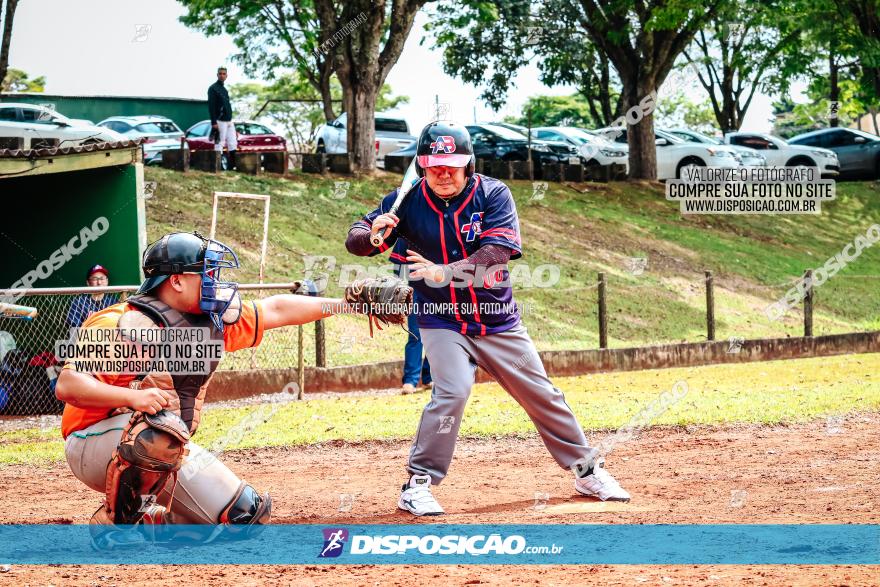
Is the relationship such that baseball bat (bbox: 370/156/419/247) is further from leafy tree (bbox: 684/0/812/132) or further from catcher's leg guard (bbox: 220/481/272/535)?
leafy tree (bbox: 684/0/812/132)

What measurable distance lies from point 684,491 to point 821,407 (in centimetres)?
435

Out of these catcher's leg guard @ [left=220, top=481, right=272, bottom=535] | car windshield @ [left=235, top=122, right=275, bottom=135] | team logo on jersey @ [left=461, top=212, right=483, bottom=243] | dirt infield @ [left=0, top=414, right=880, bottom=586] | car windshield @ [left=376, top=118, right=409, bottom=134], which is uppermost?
car windshield @ [left=376, top=118, right=409, bottom=134]

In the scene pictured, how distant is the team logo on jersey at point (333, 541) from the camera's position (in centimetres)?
576

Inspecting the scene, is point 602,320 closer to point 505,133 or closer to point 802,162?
point 505,133

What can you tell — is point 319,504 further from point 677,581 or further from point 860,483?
point 860,483

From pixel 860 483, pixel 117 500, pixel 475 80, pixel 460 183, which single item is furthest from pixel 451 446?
pixel 475 80

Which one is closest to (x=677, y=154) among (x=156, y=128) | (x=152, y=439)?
(x=156, y=128)

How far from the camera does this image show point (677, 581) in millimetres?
4992

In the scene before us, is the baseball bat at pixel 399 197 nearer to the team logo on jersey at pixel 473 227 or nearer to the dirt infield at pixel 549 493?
the team logo on jersey at pixel 473 227

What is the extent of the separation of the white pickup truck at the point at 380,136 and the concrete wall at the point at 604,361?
14.9m

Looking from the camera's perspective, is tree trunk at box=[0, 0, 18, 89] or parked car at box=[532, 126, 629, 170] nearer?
tree trunk at box=[0, 0, 18, 89]

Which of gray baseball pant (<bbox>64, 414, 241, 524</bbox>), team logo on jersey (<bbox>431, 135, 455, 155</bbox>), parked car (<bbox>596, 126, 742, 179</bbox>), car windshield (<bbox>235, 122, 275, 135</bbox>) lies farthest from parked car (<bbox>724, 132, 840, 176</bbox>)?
gray baseball pant (<bbox>64, 414, 241, 524</bbox>)

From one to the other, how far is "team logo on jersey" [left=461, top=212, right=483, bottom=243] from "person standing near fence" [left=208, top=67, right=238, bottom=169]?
18.0 m

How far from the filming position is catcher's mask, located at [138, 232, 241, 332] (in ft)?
18.8
